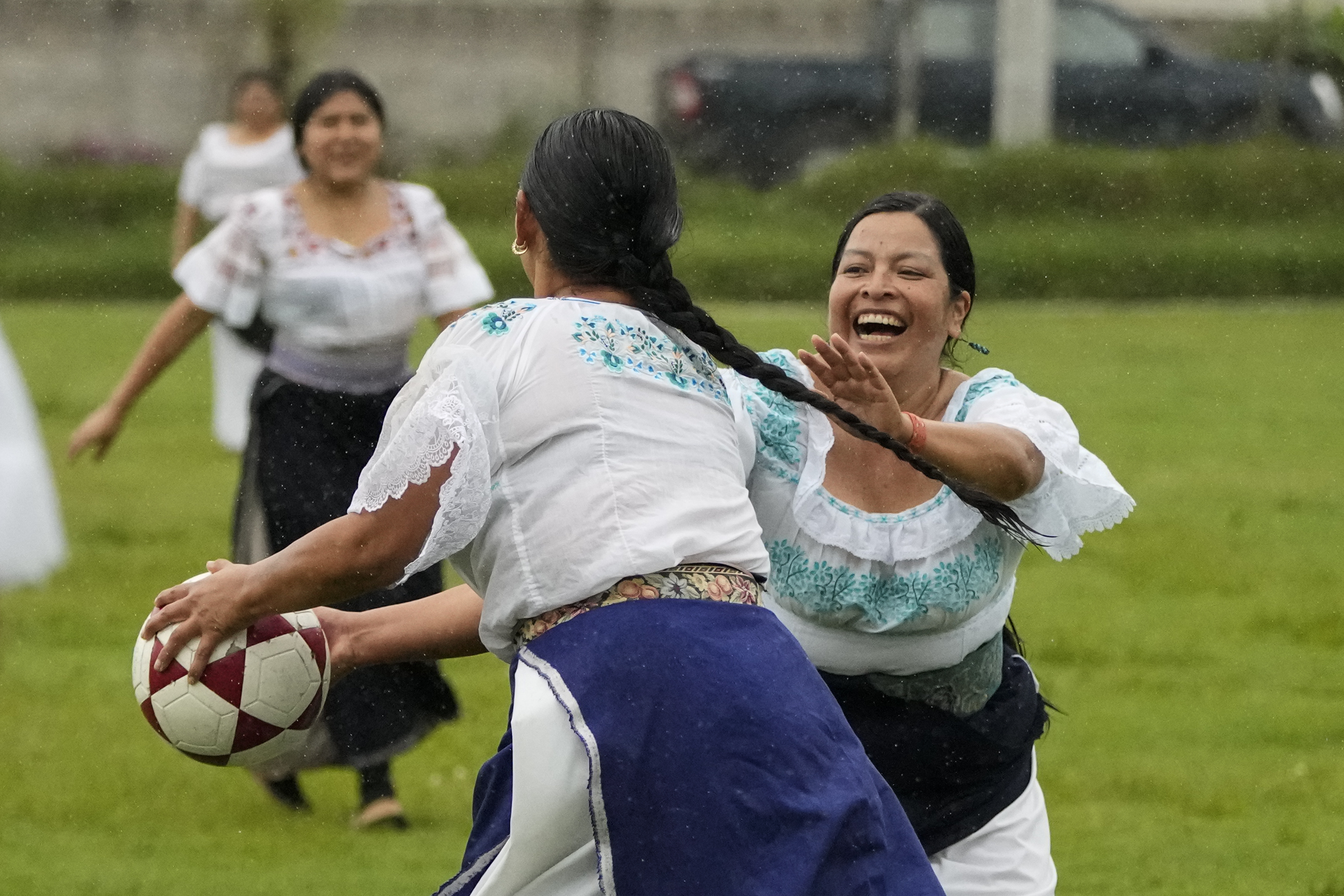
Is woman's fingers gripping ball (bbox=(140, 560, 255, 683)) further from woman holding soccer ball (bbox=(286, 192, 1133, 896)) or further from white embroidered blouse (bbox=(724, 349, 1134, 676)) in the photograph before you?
white embroidered blouse (bbox=(724, 349, 1134, 676))

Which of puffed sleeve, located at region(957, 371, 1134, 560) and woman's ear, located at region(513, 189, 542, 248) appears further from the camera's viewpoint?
puffed sleeve, located at region(957, 371, 1134, 560)

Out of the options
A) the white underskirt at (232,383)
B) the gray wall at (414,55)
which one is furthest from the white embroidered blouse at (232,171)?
the gray wall at (414,55)

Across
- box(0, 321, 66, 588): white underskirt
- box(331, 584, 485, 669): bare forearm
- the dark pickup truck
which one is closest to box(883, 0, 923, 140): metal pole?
the dark pickup truck

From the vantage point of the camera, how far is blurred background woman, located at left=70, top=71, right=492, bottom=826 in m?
6.13

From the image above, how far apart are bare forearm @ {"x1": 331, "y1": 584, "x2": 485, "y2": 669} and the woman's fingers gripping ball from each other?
327mm

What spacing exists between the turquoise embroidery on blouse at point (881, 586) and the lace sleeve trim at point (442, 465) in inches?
34.1

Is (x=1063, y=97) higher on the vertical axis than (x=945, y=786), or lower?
lower

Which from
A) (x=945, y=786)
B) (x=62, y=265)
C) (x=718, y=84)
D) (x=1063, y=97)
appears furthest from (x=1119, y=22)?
(x=945, y=786)

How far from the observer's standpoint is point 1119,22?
2603 centimetres

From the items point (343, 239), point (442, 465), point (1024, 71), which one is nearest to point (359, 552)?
point (442, 465)

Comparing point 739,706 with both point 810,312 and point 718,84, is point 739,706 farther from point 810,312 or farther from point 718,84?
point 718,84

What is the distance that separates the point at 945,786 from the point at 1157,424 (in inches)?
430

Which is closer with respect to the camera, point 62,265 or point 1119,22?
point 62,265

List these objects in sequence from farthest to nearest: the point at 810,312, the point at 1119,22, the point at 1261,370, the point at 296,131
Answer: the point at 1119,22, the point at 810,312, the point at 1261,370, the point at 296,131
